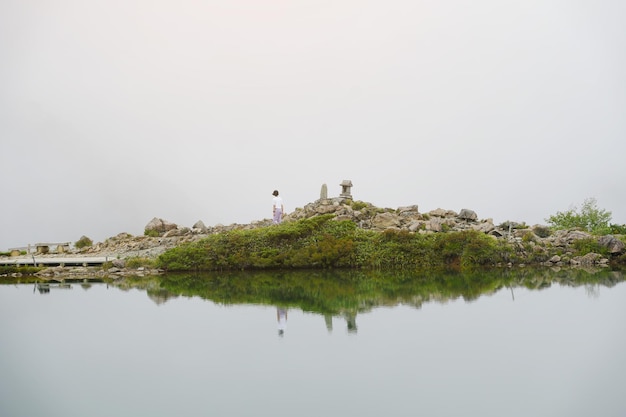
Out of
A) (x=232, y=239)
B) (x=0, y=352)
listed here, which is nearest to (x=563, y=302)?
(x=0, y=352)

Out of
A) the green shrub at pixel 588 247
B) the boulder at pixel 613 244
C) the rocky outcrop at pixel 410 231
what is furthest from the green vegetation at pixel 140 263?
the boulder at pixel 613 244

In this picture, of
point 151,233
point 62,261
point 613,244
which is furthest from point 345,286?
point 151,233

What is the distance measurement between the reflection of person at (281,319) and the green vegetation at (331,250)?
10.2m

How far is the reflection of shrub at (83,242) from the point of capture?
107 feet

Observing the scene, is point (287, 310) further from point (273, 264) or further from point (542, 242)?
point (542, 242)

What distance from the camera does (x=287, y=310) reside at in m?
13.9

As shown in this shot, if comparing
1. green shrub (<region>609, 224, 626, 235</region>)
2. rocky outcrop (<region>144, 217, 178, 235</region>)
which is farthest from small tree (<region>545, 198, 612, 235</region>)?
rocky outcrop (<region>144, 217, 178, 235</region>)

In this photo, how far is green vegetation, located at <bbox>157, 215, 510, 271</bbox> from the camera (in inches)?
950

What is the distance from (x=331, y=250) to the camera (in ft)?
79.0

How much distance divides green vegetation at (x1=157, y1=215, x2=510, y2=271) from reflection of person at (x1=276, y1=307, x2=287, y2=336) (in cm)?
1019

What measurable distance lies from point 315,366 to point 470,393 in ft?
7.12

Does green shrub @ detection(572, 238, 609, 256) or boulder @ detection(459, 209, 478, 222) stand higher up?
boulder @ detection(459, 209, 478, 222)

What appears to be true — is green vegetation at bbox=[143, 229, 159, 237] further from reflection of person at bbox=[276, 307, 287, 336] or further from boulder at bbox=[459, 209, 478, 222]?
reflection of person at bbox=[276, 307, 287, 336]

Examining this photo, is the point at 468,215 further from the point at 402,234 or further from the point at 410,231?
the point at 402,234
